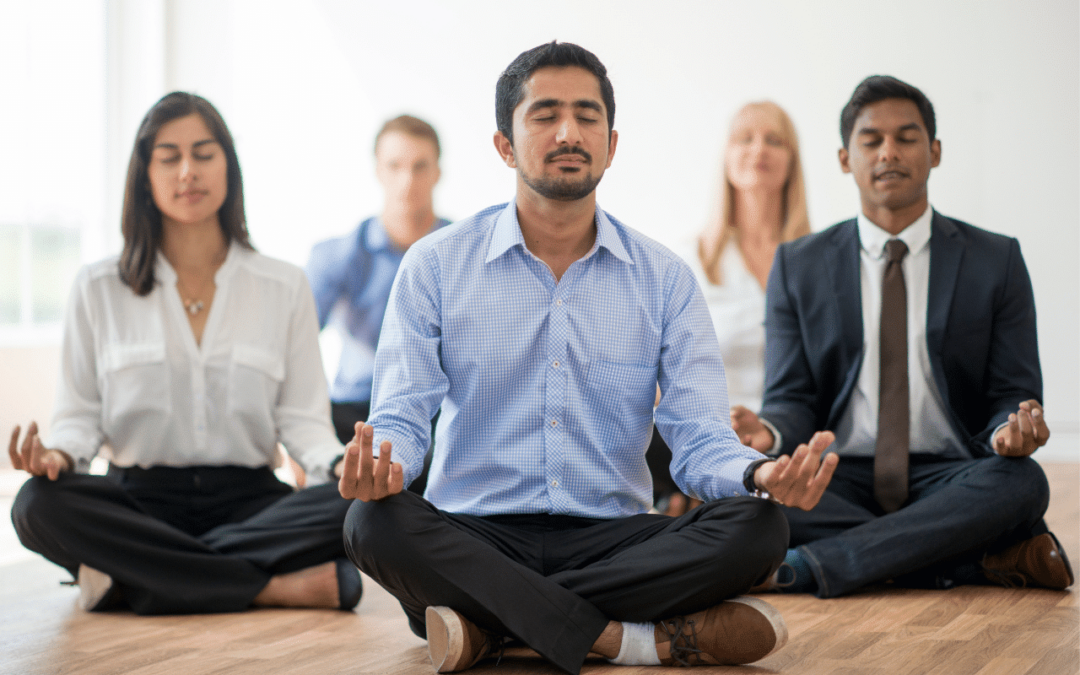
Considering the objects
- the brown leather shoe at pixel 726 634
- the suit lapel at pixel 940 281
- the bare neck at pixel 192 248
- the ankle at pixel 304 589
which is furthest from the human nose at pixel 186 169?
the suit lapel at pixel 940 281

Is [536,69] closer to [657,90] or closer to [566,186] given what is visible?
[566,186]

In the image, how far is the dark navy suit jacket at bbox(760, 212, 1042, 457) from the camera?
2.85 metres

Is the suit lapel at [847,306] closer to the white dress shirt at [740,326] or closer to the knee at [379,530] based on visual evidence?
the white dress shirt at [740,326]

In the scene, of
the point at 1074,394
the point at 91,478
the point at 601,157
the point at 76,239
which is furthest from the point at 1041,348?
the point at 76,239

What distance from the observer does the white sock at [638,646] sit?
1.90m

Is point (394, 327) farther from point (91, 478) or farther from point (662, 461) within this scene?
point (662, 461)

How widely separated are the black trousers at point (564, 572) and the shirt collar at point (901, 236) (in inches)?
51.0

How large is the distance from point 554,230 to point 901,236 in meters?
1.21

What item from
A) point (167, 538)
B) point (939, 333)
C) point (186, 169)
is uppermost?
point (186, 169)

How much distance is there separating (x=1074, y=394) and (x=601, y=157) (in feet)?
14.0

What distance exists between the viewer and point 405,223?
14.1 ft

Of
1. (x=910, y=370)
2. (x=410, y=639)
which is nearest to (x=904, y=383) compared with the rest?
(x=910, y=370)

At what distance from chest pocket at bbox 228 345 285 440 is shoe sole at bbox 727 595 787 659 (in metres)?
1.37

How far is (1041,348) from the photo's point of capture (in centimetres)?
554
